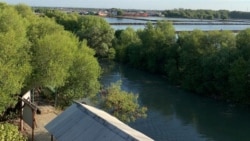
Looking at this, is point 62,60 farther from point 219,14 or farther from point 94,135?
point 219,14

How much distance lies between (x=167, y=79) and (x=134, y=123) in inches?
1070

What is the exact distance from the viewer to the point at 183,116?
41562mm

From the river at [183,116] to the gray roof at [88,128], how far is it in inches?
512

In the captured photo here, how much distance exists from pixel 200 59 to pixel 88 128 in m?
38.9

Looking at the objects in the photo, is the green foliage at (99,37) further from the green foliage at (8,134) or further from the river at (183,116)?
the green foliage at (8,134)

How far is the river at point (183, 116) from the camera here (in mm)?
35250

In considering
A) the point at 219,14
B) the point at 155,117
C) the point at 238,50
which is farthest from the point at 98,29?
the point at 219,14

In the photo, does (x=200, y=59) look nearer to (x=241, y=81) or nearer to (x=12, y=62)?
(x=241, y=81)

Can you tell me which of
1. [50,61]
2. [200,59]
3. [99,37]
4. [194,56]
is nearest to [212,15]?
[99,37]

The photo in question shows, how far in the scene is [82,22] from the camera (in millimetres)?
88375

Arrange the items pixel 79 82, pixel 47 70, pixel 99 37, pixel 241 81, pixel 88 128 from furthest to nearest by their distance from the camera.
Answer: pixel 99 37 < pixel 241 81 < pixel 79 82 < pixel 47 70 < pixel 88 128

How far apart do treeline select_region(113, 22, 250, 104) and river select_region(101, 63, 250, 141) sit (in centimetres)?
223

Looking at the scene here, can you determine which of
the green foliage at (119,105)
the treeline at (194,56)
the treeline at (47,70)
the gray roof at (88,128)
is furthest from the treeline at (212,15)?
the gray roof at (88,128)

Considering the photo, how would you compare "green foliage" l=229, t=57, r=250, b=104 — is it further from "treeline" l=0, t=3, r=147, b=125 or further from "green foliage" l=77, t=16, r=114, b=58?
"green foliage" l=77, t=16, r=114, b=58
